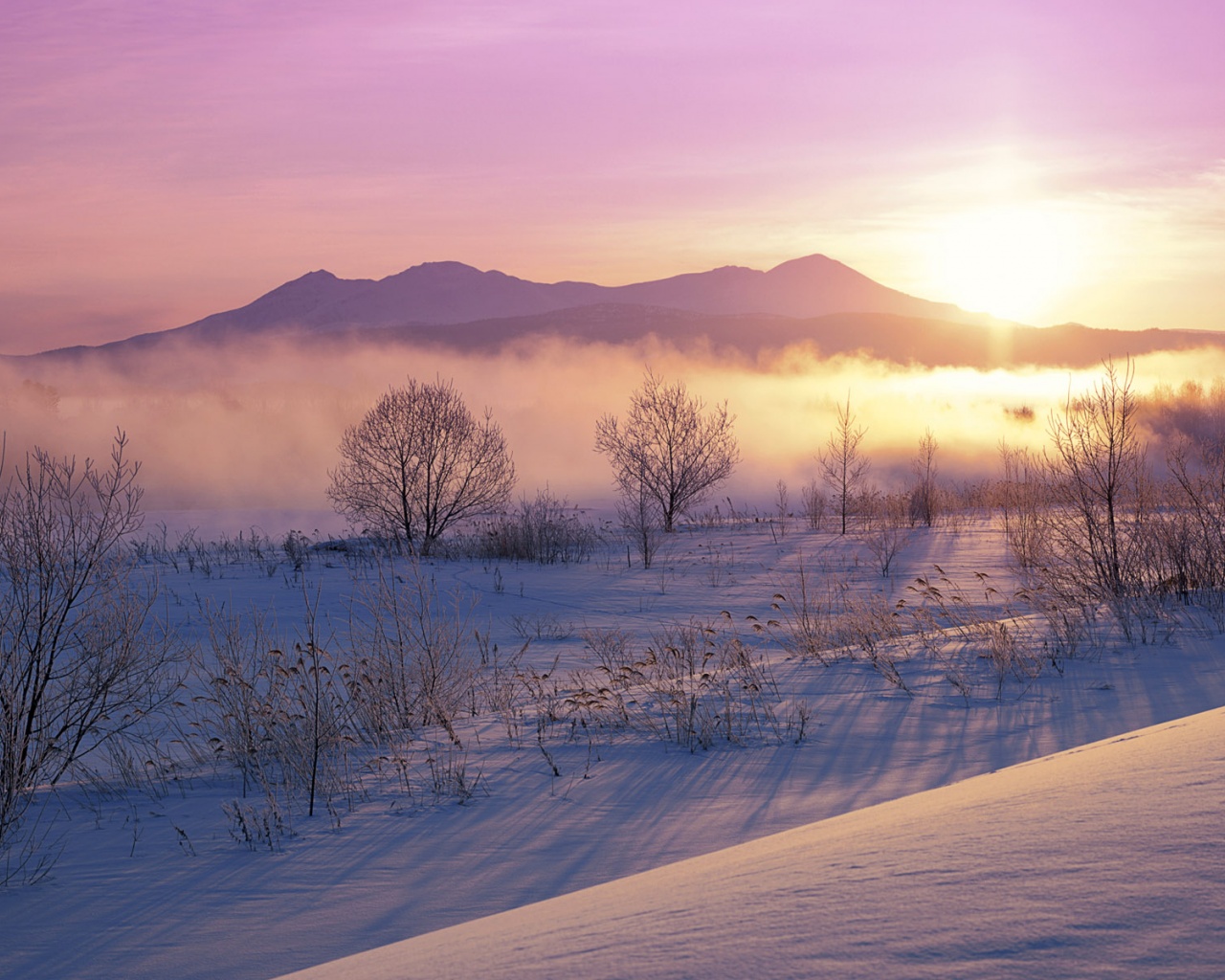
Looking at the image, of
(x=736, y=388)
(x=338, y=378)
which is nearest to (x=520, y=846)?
(x=736, y=388)

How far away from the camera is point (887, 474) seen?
59.3 metres

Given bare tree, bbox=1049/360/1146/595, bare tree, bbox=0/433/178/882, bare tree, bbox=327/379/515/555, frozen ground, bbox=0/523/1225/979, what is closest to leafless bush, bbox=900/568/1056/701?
frozen ground, bbox=0/523/1225/979

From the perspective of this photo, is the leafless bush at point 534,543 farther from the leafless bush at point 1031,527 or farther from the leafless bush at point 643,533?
the leafless bush at point 1031,527

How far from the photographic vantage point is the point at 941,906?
1.63 m

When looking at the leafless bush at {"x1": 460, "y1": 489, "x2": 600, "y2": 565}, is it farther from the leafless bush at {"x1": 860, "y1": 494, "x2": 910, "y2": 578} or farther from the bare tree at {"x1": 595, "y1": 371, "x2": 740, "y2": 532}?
the bare tree at {"x1": 595, "y1": 371, "x2": 740, "y2": 532}

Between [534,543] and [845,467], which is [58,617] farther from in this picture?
[845,467]

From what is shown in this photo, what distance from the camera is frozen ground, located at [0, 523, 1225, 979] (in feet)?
6.19

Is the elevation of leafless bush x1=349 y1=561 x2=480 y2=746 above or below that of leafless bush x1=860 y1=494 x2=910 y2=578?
above

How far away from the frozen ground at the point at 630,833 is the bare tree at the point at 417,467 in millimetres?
18084

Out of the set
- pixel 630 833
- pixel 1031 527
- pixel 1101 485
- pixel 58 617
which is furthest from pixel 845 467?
pixel 630 833

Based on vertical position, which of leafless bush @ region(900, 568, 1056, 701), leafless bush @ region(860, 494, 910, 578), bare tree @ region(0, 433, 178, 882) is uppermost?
bare tree @ region(0, 433, 178, 882)

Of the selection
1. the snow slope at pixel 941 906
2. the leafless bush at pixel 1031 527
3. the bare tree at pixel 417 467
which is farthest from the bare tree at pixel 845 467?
the snow slope at pixel 941 906

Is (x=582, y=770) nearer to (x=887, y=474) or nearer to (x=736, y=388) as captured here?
(x=887, y=474)

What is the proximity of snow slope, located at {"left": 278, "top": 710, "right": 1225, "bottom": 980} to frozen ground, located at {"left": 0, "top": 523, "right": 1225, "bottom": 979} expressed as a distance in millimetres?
13
